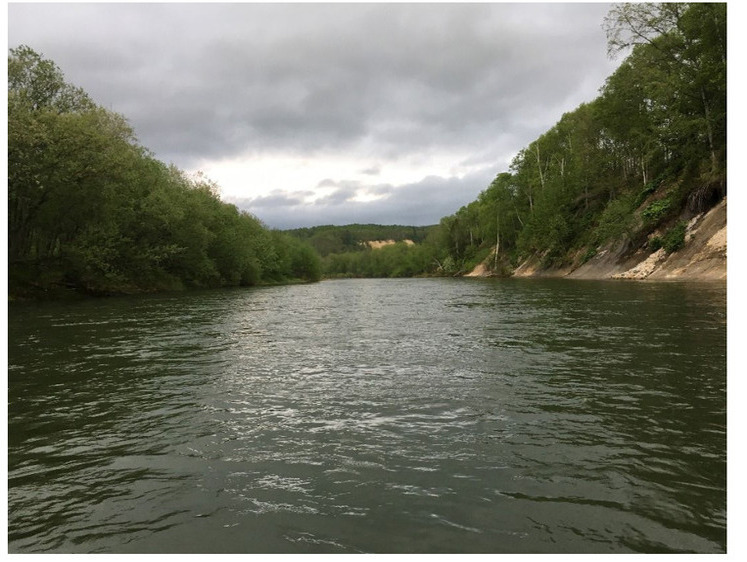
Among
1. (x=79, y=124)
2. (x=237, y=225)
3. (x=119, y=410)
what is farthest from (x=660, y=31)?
(x=237, y=225)

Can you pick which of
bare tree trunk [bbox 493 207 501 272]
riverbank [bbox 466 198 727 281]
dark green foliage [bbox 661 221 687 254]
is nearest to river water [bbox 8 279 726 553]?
riverbank [bbox 466 198 727 281]

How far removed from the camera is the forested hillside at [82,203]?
120 ft

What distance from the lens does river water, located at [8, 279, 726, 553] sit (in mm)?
4727

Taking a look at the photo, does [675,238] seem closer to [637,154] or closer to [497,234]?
[637,154]

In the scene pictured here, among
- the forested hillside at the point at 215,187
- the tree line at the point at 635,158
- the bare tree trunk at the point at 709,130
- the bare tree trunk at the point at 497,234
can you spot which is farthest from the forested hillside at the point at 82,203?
the bare tree trunk at the point at 497,234

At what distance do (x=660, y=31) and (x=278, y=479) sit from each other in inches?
2067

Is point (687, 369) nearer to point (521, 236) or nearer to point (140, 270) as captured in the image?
point (140, 270)

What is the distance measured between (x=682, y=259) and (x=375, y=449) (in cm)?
4415

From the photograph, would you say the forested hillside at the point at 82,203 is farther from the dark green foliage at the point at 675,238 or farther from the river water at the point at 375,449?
the dark green foliage at the point at 675,238

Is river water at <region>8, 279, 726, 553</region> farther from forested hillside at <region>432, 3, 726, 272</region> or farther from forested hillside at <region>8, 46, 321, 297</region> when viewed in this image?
forested hillside at <region>432, 3, 726, 272</region>

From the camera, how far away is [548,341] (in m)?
15.1

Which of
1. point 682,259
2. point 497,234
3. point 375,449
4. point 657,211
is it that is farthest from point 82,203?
point 497,234

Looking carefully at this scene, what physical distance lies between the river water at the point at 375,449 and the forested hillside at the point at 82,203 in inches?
1131

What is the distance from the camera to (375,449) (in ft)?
22.0
